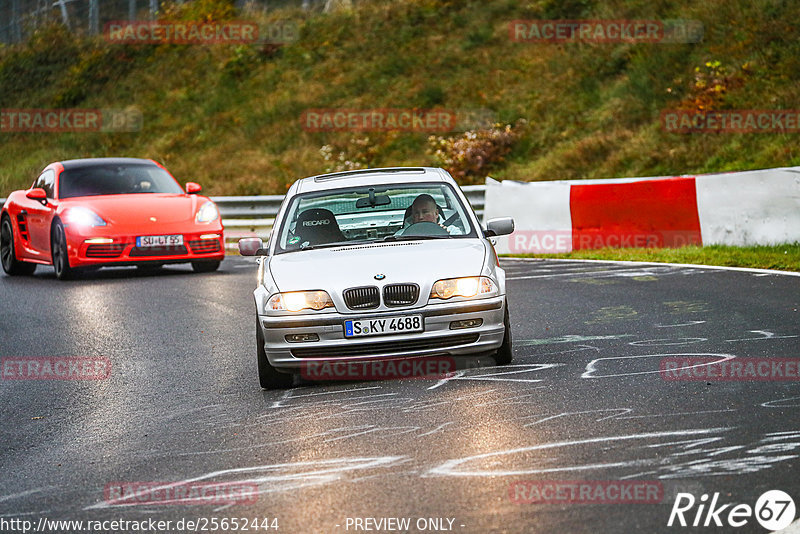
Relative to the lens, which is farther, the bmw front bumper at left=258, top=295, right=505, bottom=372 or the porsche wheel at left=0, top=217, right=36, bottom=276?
the porsche wheel at left=0, top=217, right=36, bottom=276

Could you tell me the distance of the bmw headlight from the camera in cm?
1571

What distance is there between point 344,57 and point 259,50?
3.83 metres

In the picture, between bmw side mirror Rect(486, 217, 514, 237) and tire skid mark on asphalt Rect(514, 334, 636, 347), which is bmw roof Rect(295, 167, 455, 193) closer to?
bmw side mirror Rect(486, 217, 514, 237)

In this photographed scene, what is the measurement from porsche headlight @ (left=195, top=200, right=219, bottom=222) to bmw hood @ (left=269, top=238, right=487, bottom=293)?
798cm

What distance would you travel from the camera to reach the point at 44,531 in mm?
4875

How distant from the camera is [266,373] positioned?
792cm

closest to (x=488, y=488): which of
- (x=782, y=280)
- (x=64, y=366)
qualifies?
(x=64, y=366)

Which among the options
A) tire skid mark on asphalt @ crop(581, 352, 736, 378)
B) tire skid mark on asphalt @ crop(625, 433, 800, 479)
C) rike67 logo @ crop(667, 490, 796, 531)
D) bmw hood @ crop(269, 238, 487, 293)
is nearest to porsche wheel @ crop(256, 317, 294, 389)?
bmw hood @ crop(269, 238, 487, 293)

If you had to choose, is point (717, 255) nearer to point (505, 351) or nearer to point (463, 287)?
point (505, 351)

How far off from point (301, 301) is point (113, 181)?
396 inches

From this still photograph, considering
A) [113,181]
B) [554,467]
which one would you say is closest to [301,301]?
[554,467]

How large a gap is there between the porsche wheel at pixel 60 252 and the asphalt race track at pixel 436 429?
15.4 feet

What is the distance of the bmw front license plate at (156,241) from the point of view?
15.7m

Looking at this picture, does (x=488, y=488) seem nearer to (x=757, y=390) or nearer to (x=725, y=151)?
(x=757, y=390)
